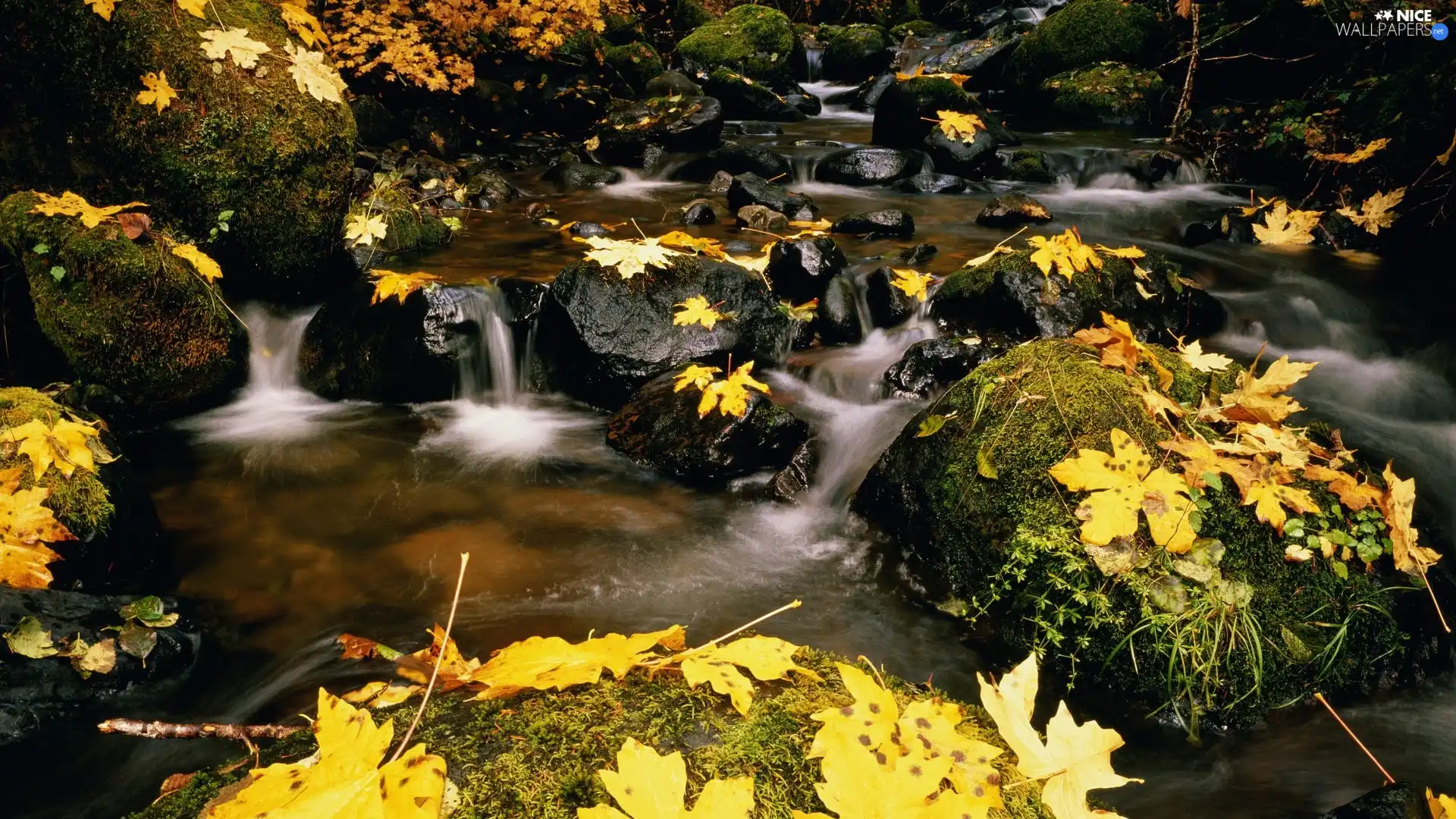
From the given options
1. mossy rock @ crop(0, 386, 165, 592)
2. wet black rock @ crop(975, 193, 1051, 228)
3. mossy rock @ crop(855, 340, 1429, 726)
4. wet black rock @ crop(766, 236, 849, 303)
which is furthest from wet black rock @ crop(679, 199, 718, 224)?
mossy rock @ crop(0, 386, 165, 592)

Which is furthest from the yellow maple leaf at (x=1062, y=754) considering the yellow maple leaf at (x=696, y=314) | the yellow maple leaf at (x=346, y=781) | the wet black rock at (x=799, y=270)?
the wet black rock at (x=799, y=270)

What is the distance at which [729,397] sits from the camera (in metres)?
4.59

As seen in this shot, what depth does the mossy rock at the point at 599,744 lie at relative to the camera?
115cm

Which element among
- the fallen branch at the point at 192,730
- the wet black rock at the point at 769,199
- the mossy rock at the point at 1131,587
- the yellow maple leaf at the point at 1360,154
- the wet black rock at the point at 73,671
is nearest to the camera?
the fallen branch at the point at 192,730

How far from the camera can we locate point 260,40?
5.54 metres

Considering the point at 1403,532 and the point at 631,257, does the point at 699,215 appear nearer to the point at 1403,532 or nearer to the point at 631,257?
the point at 631,257

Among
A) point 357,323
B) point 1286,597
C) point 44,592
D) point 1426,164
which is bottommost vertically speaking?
point 1286,597

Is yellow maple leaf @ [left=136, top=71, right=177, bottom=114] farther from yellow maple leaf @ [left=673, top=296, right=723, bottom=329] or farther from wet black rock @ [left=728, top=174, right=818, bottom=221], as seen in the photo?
wet black rock @ [left=728, top=174, right=818, bottom=221]

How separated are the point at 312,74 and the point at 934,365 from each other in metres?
5.12

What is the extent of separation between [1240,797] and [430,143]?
1146 centimetres

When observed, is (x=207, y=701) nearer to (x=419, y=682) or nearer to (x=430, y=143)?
(x=419, y=682)

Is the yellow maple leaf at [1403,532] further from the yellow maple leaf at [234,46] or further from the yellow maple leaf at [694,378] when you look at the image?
the yellow maple leaf at [234,46]

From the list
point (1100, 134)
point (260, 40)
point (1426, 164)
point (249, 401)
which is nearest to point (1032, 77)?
point (1100, 134)

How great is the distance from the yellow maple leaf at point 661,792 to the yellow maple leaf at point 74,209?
18.0 ft
